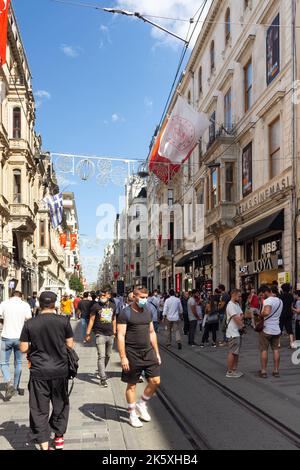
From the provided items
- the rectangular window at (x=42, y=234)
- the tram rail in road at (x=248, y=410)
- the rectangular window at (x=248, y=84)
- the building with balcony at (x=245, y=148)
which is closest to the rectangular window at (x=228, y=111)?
the building with balcony at (x=245, y=148)

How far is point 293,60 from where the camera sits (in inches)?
730

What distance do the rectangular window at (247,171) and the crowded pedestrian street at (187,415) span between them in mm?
14650

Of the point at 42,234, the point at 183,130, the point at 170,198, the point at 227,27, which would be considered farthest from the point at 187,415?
the point at 42,234

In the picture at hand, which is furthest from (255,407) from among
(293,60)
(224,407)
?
(293,60)

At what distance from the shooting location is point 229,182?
2686 cm

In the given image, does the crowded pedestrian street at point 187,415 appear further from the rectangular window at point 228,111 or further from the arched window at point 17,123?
the arched window at point 17,123

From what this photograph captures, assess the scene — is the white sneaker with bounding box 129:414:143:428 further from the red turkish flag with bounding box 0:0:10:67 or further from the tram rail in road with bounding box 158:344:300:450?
the red turkish flag with bounding box 0:0:10:67

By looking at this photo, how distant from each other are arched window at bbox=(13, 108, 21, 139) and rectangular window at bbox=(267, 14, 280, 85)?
61.9 feet

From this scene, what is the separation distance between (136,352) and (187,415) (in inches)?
51.4

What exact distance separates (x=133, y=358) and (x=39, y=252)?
43280 millimetres

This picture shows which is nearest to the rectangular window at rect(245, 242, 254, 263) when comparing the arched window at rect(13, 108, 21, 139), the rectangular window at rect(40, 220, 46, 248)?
the arched window at rect(13, 108, 21, 139)

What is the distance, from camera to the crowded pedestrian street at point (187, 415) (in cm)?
556

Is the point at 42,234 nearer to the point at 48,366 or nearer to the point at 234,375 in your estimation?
the point at 234,375

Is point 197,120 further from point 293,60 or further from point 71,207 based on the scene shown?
point 71,207
